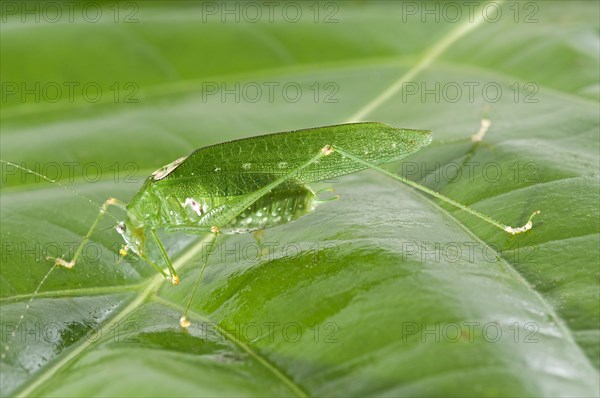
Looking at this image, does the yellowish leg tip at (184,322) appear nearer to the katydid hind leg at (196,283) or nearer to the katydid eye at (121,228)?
the katydid hind leg at (196,283)

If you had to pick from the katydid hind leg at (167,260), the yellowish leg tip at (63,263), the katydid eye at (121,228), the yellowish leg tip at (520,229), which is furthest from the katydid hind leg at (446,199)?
the yellowish leg tip at (63,263)

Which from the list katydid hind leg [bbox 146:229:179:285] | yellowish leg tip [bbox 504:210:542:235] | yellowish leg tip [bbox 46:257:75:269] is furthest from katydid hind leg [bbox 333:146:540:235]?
yellowish leg tip [bbox 46:257:75:269]

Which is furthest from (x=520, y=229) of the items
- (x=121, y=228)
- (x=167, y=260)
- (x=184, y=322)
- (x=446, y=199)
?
(x=121, y=228)

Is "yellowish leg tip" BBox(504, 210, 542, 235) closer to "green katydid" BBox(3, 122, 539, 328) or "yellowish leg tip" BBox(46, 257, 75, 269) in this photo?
"green katydid" BBox(3, 122, 539, 328)

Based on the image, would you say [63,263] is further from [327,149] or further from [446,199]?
[446,199]

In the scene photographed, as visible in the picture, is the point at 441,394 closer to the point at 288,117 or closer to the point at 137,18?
the point at 288,117
